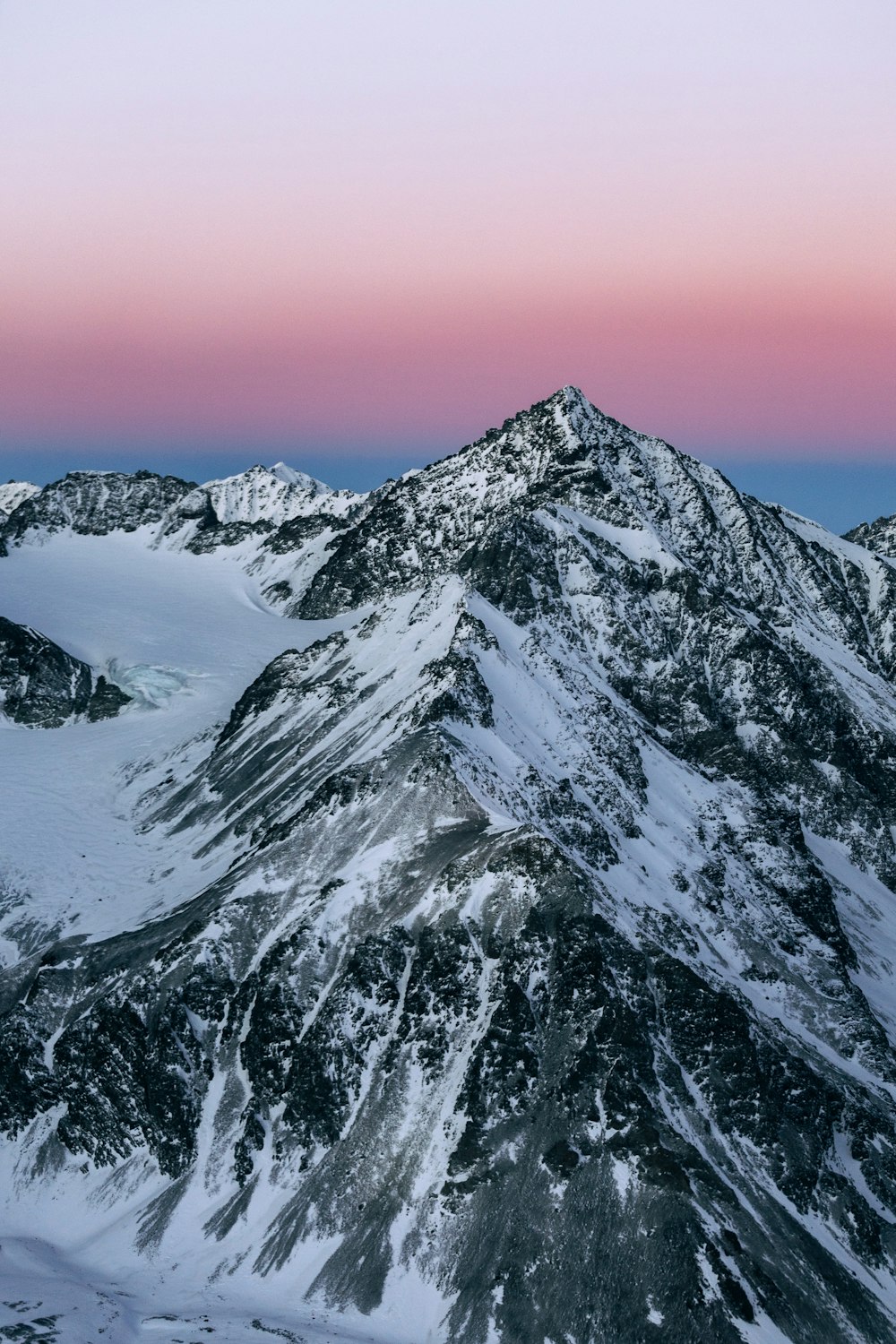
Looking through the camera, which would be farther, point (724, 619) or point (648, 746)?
point (724, 619)

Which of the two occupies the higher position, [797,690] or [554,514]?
[554,514]

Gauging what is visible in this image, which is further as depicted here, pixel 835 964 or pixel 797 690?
pixel 797 690

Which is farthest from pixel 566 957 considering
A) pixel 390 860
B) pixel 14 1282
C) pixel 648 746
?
pixel 648 746

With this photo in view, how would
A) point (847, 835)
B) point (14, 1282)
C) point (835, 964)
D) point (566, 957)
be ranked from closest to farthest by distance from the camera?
point (14, 1282) → point (566, 957) → point (835, 964) → point (847, 835)

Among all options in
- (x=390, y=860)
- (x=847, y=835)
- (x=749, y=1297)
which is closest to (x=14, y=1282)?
(x=390, y=860)

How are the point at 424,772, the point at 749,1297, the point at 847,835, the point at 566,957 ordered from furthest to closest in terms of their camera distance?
the point at 847,835 → the point at 424,772 → the point at 566,957 → the point at 749,1297

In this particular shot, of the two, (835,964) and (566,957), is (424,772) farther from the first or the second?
(835,964)

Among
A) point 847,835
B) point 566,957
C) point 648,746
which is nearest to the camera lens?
point 566,957

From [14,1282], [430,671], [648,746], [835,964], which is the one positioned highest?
[430,671]

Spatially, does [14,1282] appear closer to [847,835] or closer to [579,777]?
[579,777]
